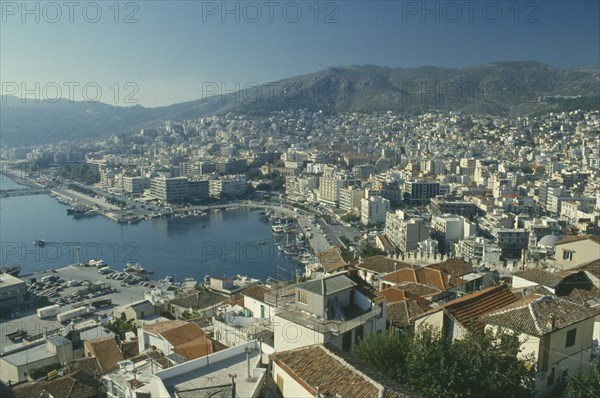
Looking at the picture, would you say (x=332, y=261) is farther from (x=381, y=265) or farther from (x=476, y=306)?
(x=476, y=306)

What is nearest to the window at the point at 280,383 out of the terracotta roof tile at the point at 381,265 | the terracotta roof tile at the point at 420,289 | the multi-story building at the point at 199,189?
the terracotta roof tile at the point at 420,289

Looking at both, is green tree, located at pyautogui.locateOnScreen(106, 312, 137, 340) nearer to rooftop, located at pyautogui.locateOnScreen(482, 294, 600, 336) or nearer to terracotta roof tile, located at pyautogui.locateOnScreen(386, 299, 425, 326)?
terracotta roof tile, located at pyautogui.locateOnScreen(386, 299, 425, 326)

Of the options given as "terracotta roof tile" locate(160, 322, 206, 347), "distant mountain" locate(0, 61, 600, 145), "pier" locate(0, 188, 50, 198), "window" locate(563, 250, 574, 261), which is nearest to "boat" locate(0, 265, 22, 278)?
"terracotta roof tile" locate(160, 322, 206, 347)

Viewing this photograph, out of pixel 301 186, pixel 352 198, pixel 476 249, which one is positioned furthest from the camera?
pixel 301 186

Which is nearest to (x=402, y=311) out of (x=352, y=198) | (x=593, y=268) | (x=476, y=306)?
(x=476, y=306)

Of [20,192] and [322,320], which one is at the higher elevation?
[322,320]

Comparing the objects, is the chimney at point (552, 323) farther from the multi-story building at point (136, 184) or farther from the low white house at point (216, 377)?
the multi-story building at point (136, 184)

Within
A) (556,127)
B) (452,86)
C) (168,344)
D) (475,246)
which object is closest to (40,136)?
(452,86)
